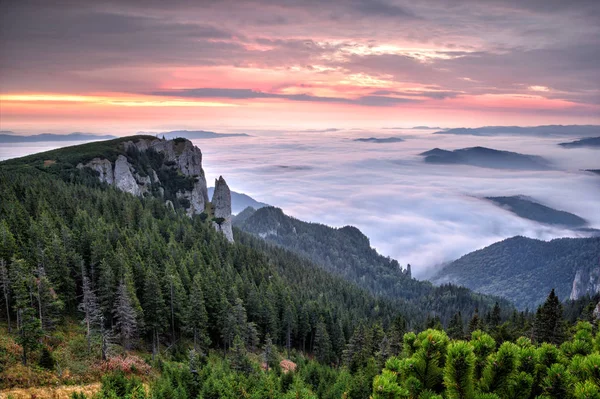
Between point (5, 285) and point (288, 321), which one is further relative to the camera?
point (288, 321)

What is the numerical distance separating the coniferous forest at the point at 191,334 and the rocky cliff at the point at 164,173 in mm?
32813

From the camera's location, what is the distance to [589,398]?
18.7 ft

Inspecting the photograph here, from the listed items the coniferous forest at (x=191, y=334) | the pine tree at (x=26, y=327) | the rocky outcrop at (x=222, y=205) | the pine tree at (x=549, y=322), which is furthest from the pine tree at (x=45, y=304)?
the rocky outcrop at (x=222, y=205)

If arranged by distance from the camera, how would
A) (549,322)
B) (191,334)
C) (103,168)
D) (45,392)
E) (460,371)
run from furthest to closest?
(103,168) < (191,334) < (549,322) < (45,392) < (460,371)

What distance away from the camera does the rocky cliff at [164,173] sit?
410 feet

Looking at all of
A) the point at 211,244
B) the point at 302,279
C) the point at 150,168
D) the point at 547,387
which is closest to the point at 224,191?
the point at 150,168

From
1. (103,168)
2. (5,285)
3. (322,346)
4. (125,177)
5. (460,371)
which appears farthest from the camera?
(125,177)

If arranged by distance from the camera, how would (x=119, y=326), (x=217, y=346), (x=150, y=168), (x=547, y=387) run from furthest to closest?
(x=150, y=168)
(x=217, y=346)
(x=119, y=326)
(x=547, y=387)

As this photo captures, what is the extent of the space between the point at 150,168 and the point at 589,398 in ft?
483

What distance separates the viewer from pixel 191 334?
5497cm

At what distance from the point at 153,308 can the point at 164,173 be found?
105853 mm

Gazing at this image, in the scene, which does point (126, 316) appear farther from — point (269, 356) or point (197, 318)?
point (269, 356)

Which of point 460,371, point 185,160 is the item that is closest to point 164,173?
point 185,160

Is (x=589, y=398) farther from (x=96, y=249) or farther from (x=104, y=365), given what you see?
(x=96, y=249)
